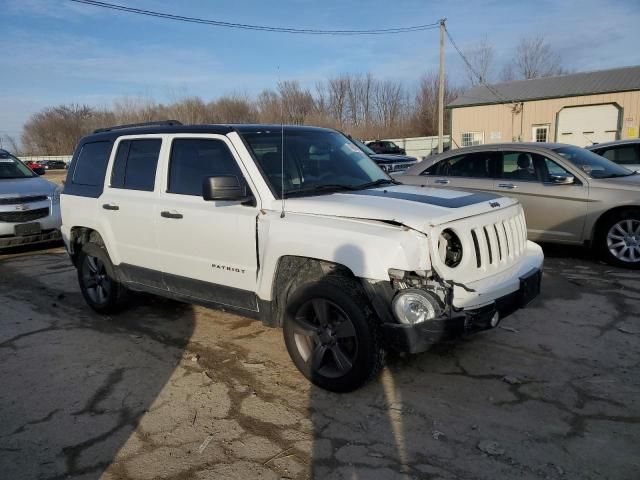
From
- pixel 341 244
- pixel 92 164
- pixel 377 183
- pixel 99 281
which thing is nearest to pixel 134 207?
pixel 92 164

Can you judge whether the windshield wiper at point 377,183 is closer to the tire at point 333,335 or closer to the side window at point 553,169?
the tire at point 333,335

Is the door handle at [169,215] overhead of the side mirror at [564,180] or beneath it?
beneath

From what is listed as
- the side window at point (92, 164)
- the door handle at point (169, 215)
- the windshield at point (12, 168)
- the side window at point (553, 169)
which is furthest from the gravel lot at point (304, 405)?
the windshield at point (12, 168)

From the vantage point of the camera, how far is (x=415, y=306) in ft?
10.5

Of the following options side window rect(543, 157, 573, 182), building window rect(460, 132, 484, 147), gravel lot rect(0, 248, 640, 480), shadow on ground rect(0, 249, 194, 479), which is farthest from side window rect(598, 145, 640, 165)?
building window rect(460, 132, 484, 147)

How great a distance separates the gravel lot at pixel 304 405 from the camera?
2869mm

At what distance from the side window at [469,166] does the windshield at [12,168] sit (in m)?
8.03

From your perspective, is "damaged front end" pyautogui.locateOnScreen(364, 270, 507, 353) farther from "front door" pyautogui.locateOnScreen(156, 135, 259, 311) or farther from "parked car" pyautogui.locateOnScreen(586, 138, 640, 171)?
"parked car" pyautogui.locateOnScreen(586, 138, 640, 171)

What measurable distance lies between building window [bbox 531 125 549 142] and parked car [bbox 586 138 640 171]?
25.6 meters

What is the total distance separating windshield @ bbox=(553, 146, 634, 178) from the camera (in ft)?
23.5

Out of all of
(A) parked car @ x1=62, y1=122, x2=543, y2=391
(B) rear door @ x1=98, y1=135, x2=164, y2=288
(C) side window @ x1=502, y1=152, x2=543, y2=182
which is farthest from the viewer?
(C) side window @ x1=502, y1=152, x2=543, y2=182

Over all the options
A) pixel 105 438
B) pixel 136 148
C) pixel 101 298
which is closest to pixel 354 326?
pixel 105 438

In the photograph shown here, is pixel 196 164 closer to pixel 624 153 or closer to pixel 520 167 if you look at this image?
pixel 520 167

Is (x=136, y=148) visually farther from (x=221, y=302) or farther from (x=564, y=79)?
(x=564, y=79)
